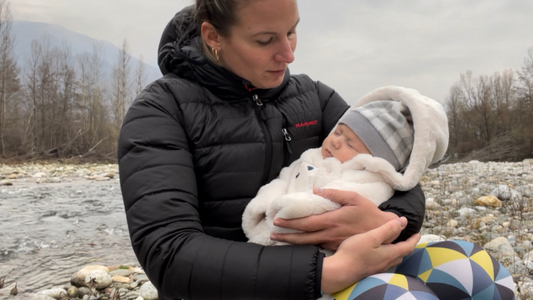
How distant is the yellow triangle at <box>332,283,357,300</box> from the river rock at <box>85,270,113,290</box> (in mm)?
2424

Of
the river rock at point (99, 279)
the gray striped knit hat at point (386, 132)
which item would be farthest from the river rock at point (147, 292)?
the gray striped knit hat at point (386, 132)

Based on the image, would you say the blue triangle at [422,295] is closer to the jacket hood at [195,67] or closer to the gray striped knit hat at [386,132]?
the gray striped knit hat at [386,132]

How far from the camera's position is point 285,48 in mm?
1434

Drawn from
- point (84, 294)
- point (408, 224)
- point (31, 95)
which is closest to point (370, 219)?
point (408, 224)

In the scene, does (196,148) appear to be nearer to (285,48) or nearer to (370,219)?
(285,48)

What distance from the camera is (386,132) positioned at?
1539 millimetres

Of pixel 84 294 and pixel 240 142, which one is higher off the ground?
pixel 240 142

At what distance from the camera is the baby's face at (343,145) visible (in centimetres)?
155

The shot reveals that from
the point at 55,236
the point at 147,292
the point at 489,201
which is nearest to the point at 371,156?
the point at 147,292

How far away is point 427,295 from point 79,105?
27.6 meters

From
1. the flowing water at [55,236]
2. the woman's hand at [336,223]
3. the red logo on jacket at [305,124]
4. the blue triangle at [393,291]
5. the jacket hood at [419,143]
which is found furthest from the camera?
the flowing water at [55,236]

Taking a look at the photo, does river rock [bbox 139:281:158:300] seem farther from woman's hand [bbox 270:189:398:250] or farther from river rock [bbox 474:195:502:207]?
river rock [bbox 474:195:502:207]

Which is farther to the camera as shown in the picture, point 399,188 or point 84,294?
point 84,294

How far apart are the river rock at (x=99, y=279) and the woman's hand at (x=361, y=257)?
2.42m
